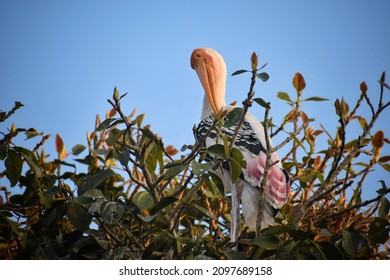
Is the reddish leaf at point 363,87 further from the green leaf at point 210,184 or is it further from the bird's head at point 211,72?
the bird's head at point 211,72

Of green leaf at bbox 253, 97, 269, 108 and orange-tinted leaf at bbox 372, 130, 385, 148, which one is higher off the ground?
orange-tinted leaf at bbox 372, 130, 385, 148

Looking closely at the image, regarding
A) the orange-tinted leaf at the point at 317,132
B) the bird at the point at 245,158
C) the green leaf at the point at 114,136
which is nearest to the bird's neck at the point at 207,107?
the bird at the point at 245,158

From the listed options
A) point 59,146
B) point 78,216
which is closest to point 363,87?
point 78,216

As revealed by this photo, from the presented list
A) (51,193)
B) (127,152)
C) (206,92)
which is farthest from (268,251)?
(206,92)

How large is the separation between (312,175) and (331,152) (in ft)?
0.37

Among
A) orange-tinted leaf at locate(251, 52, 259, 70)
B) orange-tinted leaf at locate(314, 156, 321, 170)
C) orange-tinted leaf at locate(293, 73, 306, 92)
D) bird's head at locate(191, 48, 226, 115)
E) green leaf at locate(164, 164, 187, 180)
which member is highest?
bird's head at locate(191, 48, 226, 115)

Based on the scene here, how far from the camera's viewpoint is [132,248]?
6.66ft

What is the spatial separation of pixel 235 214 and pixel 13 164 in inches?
36.2

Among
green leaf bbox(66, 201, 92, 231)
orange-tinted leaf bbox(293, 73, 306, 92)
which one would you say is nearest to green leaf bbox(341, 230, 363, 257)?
orange-tinted leaf bbox(293, 73, 306, 92)

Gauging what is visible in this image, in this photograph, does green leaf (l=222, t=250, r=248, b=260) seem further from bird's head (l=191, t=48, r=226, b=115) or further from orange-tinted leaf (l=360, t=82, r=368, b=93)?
bird's head (l=191, t=48, r=226, b=115)

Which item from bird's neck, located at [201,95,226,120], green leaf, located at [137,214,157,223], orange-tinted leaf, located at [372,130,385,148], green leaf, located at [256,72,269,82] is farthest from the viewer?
bird's neck, located at [201,95,226,120]

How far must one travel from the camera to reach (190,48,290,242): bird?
7.91ft

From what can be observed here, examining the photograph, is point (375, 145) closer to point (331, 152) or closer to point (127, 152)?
point (331, 152)

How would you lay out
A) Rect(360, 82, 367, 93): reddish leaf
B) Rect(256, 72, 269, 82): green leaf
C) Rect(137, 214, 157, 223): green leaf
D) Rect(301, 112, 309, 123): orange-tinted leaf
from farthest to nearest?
Rect(301, 112, 309, 123): orange-tinted leaf, Rect(360, 82, 367, 93): reddish leaf, Rect(137, 214, 157, 223): green leaf, Rect(256, 72, 269, 82): green leaf
